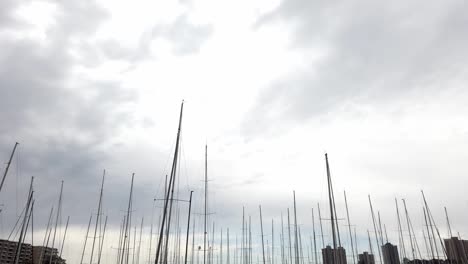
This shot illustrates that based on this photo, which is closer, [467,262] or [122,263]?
[122,263]

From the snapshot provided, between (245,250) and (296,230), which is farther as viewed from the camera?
(245,250)

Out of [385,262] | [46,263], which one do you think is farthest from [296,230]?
[46,263]

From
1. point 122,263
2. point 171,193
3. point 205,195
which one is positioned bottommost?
point 122,263

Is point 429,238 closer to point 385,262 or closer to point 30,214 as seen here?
point 385,262

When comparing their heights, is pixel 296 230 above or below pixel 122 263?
above

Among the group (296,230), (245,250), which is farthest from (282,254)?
(296,230)

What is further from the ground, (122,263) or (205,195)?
(205,195)

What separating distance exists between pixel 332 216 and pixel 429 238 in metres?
44.3

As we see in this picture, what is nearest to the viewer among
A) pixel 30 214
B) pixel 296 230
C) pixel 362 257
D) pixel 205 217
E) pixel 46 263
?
pixel 205 217

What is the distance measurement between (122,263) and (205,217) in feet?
70.7

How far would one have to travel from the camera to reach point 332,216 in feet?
115

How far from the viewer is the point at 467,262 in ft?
219

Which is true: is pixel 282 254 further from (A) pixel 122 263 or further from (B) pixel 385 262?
(A) pixel 122 263

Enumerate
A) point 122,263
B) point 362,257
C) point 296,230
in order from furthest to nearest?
point 362,257 < point 296,230 < point 122,263
